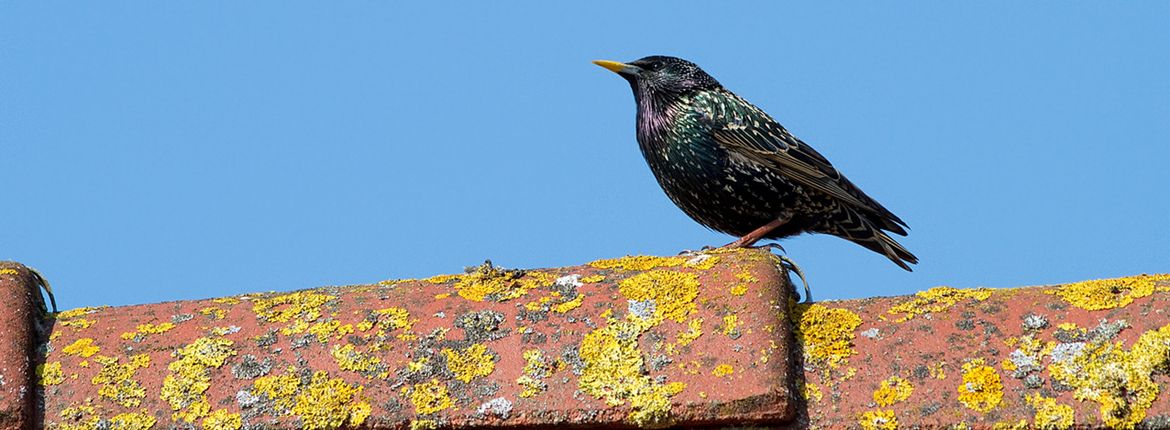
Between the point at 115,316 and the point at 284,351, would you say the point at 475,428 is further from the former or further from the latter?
the point at 115,316

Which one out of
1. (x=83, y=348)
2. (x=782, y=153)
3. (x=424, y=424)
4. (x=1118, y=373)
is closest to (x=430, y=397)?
(x=424, y=424)

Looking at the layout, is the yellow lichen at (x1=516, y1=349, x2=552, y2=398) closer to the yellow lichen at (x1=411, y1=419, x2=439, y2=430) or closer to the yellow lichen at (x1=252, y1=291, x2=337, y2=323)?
the yellow lichen at (x1=411, y1=419, x2=439, y2=430)

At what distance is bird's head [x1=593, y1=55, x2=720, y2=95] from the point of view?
6301 millimetres

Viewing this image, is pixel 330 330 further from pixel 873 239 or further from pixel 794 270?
pixel 873 239

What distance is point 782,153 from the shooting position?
6.08 metres

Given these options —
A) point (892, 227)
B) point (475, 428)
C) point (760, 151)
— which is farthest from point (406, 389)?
point (892, 227)

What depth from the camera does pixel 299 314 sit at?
3361mm

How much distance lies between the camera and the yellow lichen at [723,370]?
115 inches

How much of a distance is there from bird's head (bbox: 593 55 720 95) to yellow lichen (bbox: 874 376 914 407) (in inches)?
135

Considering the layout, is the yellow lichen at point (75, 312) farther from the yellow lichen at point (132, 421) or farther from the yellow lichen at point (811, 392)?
the yellow lichen at point (811, 392)

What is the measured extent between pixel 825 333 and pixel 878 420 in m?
0.33

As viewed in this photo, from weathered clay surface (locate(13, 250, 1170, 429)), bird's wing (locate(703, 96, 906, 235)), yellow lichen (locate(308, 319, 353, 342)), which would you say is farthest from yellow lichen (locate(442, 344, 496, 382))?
bird's wing (locate(703, 96, 906, 235))

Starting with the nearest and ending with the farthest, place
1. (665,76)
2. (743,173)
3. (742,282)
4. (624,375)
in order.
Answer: (624,375) → (742,282) → (743,173) → (665,76)

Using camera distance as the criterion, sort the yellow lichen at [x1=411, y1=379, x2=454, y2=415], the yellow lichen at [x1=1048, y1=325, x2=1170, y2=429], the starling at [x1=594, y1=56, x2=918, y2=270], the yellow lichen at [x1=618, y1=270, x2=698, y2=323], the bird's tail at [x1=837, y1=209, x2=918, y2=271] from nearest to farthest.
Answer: the yellow lichen at [x1=1048, y1=325, x2=1170, y2=429] < the yellow lichen at [x1=411, y1=379, x2=454, y2=415] < the yellow lichen at [x1=618, y1=270, x2=698, y2=323] < the starling at [x1=594, y1=56, x2=918, y2=270] < the bird's tail at [x1=837, y1=209, x2=918, y2=271]
